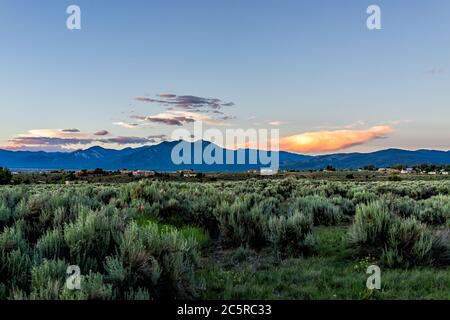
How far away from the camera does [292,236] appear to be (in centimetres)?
929

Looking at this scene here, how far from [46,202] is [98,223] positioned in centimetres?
→ 349

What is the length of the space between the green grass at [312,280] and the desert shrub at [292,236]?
1.40 ft

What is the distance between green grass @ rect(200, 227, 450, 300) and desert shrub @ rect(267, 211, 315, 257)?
43 cm

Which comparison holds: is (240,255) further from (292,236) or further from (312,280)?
(312,280)

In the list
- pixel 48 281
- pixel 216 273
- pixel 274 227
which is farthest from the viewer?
pixel 274 227

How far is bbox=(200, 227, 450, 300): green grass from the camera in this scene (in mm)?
6048

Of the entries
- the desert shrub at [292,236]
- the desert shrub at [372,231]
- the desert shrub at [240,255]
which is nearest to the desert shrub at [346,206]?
the desert shrub at [292,236]

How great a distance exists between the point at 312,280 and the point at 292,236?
2569 millimetres

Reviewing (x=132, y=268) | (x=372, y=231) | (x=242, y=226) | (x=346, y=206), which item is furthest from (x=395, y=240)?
(x=346, y=206)

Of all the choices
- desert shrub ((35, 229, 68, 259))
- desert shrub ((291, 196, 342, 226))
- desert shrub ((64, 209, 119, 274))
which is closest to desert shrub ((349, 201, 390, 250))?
desert shrub ((291, 196, 342, 226))
